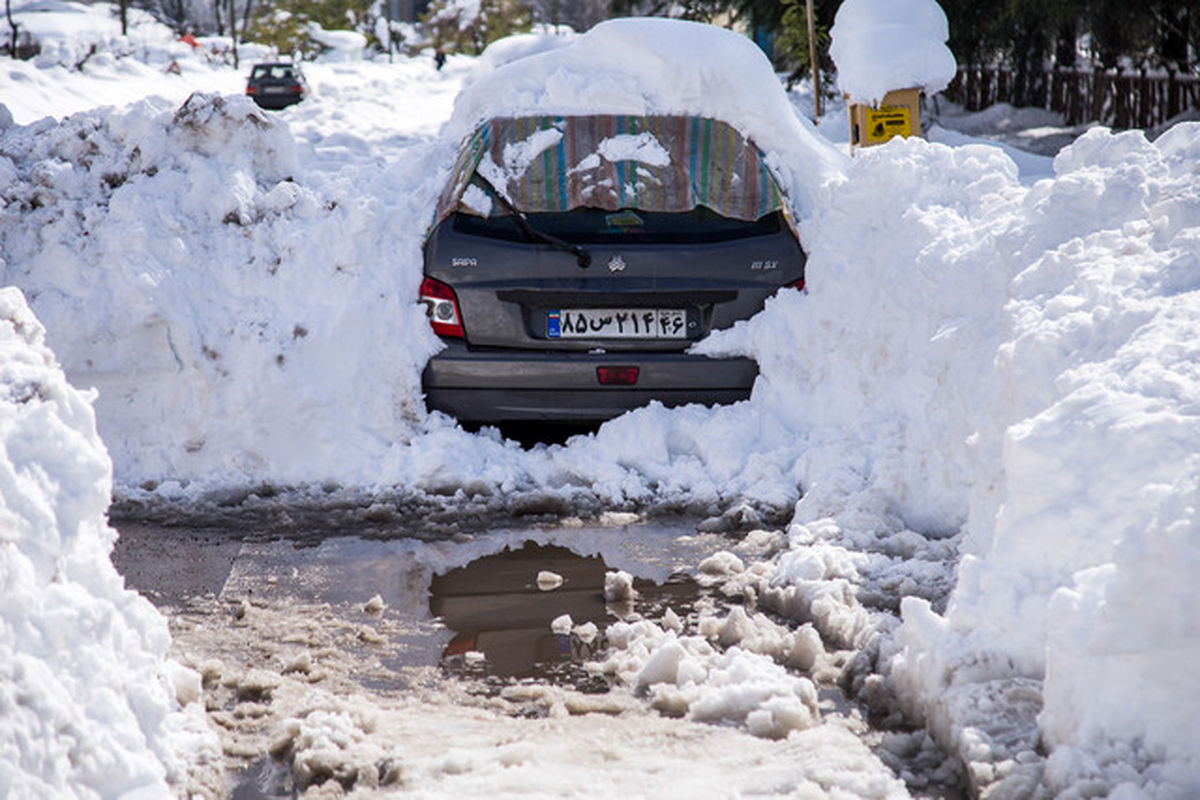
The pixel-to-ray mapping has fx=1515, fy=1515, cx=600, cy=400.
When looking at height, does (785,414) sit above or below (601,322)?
below

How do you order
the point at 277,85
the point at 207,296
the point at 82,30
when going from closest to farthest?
the point at 207,296
the point at 277,85
the point at 82,30

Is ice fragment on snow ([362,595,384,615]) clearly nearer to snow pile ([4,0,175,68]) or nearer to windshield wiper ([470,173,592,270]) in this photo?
windshield wiper ([470,173,592,270])

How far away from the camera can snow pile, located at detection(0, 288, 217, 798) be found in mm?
3252

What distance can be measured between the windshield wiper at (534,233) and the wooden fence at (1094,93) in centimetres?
1996

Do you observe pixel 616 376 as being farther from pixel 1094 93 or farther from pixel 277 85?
pixel 277 85

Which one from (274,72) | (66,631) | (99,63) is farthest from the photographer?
(274,72)

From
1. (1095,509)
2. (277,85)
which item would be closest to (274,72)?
(277,85)

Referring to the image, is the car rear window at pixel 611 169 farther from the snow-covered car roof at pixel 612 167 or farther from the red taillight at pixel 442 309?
the red taillight at pixel 442 309

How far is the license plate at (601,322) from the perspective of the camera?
7.06 meters

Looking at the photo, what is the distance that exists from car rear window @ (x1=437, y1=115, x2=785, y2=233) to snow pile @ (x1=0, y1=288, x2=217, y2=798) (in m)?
3.50

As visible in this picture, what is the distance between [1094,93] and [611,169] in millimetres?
24345

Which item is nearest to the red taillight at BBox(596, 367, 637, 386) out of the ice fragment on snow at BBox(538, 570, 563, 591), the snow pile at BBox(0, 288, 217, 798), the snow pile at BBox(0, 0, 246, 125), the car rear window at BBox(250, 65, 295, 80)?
the ice fragment on snow at BBox(538, 570, 563, 591)

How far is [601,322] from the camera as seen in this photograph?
7070 millimetres

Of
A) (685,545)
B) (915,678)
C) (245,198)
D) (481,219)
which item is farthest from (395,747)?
(245,198)
